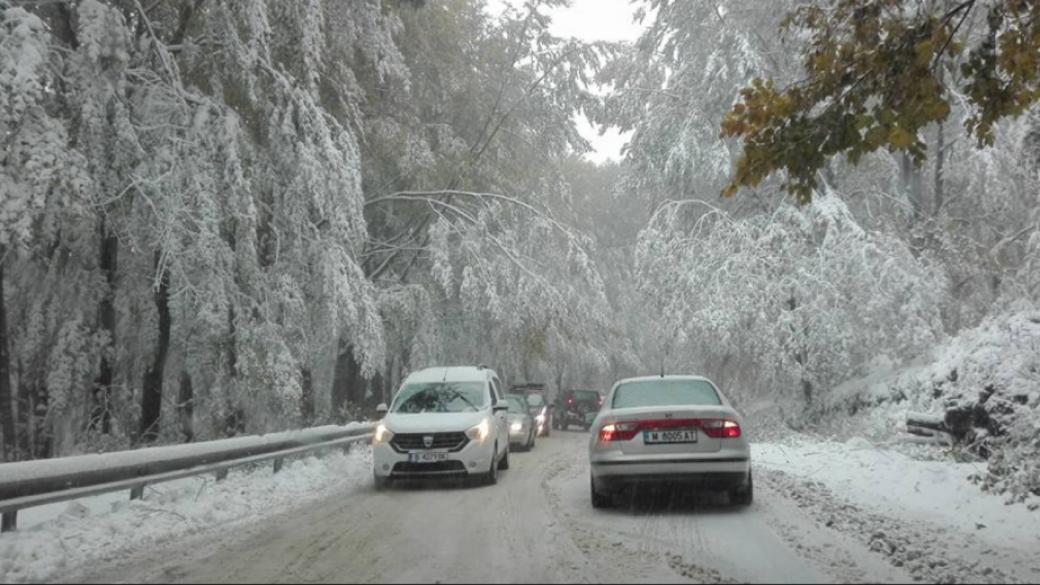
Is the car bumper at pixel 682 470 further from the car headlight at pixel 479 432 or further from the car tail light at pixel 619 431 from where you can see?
the car headlight at pixel 479 432

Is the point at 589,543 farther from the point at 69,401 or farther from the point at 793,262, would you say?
the point at 793,262

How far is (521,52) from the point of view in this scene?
26.5m

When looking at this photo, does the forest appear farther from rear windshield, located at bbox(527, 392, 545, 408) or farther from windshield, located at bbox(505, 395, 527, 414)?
rear windshield, located at bbox(527, 392, 545, 408)

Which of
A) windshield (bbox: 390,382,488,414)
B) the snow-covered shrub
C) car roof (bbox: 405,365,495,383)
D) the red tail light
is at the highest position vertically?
the snow-covered shrub

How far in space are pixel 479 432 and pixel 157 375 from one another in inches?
286

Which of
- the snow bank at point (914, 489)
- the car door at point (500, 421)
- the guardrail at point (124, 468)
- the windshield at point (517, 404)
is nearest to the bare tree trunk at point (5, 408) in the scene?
the guardrail at point (124, 468)

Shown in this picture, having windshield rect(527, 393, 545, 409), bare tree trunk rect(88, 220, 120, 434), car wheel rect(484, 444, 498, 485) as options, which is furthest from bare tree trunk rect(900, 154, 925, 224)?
bare tree trunk rect(88, 220, 120, 434)

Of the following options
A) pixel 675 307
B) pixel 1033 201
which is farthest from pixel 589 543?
pixel 1033 201

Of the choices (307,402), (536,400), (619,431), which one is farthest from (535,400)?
(619,431)

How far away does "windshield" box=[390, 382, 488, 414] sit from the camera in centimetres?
1364

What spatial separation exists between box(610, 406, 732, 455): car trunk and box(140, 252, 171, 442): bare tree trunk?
28.5 ft

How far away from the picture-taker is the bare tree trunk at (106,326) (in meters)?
15.4

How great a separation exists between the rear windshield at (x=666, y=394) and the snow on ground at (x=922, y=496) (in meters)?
1.72

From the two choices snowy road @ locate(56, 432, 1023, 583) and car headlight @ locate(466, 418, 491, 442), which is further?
car headlight @ locate(466, 418, 491, 442)
